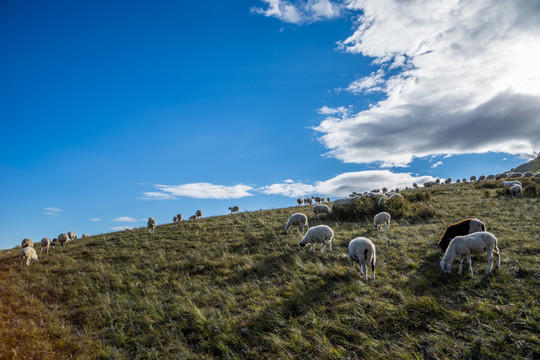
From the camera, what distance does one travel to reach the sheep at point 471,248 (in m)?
7.83

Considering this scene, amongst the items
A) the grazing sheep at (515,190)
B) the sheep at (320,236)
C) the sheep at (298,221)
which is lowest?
the sheep at (320,236)

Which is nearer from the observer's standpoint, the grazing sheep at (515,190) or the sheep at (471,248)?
the sheep at (471,248)

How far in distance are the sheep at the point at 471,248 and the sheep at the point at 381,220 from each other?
6.98 meters

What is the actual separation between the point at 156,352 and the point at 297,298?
4.27 metres

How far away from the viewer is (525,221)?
1355 centimetres

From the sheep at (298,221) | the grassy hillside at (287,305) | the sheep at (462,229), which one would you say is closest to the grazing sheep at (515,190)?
the grassy hillside at (287,305)

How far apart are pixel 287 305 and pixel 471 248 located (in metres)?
6.18

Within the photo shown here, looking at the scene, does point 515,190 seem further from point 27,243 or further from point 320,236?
point 27,243

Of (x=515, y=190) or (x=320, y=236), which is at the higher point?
(x=515, y=190)

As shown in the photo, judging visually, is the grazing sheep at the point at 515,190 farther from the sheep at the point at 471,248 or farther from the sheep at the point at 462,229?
the sheep at the point at 471,248

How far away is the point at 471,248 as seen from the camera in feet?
26.3

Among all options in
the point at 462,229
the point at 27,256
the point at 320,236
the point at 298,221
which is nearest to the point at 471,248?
the point at 462,229

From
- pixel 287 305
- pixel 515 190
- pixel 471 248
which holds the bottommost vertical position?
pixel 287 305

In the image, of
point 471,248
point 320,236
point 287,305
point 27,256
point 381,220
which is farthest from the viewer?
point 27,256
